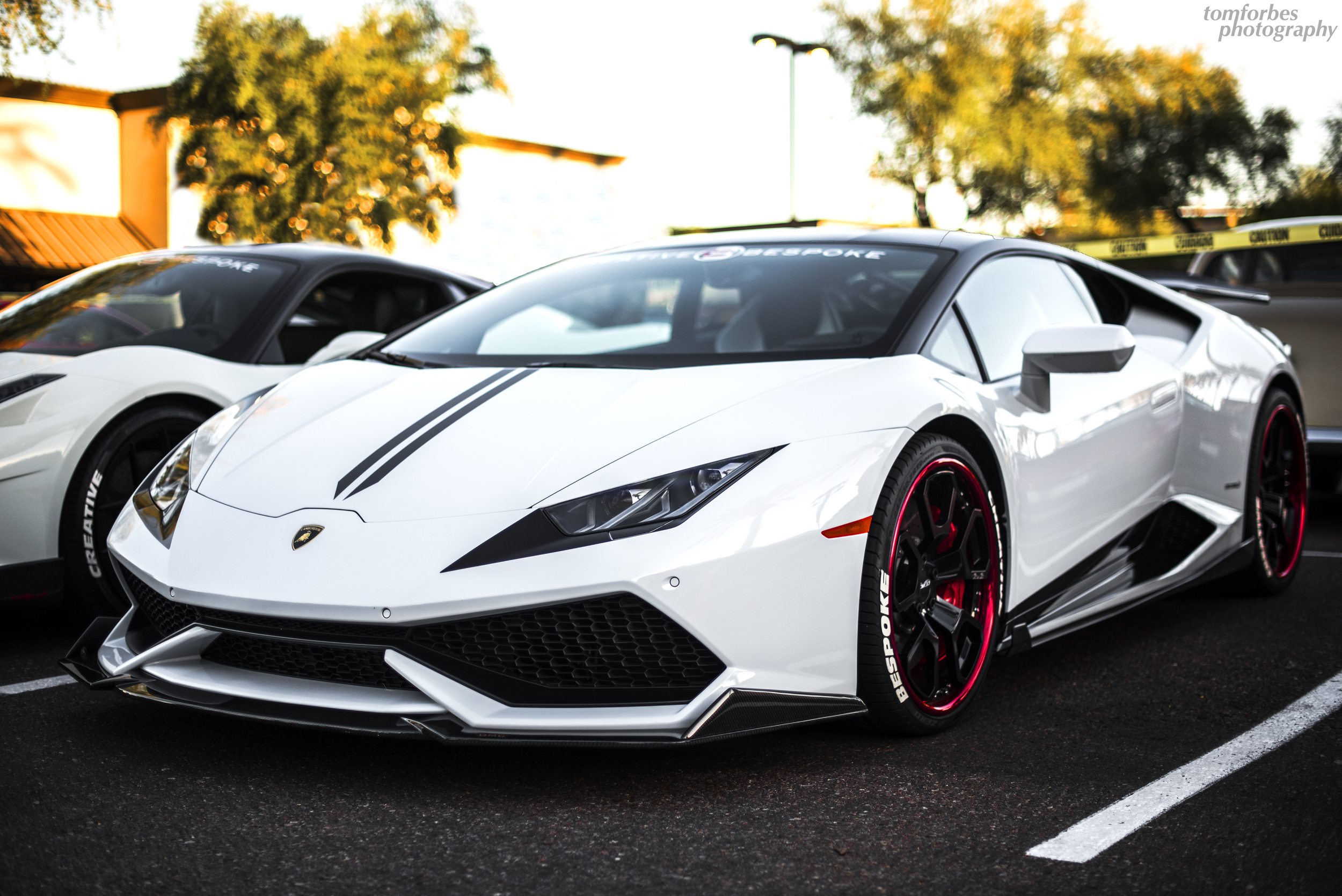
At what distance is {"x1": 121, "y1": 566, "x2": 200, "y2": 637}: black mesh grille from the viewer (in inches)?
107

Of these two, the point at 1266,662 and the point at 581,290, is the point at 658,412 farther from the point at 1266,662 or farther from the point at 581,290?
the point at 1266,662

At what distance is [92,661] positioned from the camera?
2930 millimetres

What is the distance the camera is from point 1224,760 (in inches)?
114

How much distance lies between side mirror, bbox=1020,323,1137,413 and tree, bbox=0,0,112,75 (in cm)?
1019

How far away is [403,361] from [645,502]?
1.32m

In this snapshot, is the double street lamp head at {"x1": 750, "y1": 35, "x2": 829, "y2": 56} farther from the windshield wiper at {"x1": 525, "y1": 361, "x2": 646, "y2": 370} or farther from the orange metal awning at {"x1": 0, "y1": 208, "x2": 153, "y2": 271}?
the windshield wiper at {"x1": 525, "y1": 361, "x2": 646, "y2": 370}

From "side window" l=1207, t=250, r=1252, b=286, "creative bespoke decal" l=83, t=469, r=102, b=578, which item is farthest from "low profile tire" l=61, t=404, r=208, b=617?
"side window" l=1207, t=250, r=1252, b=286

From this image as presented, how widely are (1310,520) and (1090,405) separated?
407 centimetres

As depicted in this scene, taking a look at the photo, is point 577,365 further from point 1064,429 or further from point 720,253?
point 1064,429

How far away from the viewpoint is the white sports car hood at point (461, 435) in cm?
269

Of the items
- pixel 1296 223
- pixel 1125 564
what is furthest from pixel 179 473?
pixel 1296 223

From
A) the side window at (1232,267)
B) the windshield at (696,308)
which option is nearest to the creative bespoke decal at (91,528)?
the windshield at (696,308)

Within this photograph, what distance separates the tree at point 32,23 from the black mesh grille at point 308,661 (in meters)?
10.0

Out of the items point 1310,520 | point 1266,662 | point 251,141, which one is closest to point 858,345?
point 1266,662
